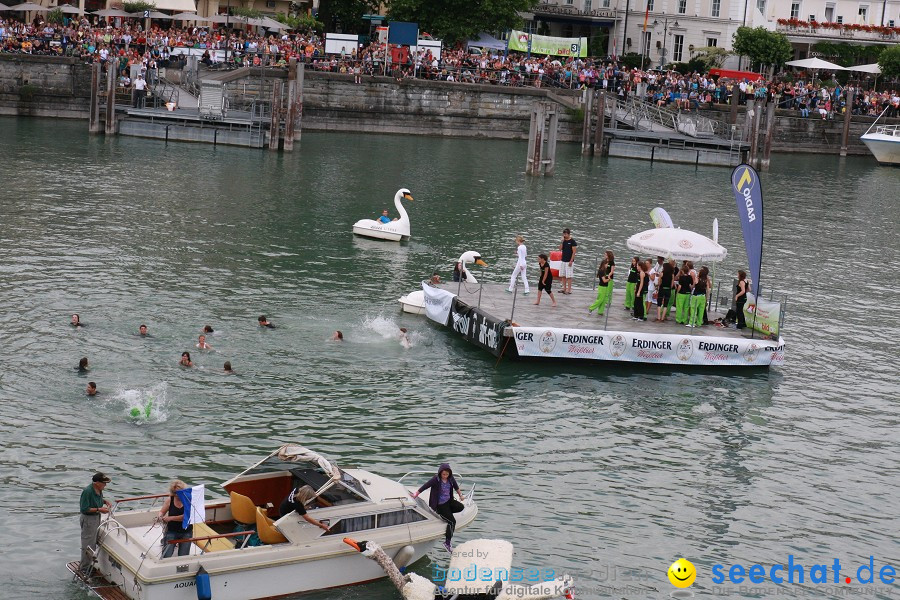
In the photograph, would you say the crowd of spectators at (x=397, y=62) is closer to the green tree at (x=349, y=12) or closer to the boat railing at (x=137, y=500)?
the green tree at (x=349, y=12)

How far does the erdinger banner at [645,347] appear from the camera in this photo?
29.6 metres

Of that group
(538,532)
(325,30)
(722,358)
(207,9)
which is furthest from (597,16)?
(538,532)

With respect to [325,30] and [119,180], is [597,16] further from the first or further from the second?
[119,180]

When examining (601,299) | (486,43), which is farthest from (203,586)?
(486,43)

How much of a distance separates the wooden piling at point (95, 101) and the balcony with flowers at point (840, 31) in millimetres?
58190

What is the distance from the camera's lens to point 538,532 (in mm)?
20797

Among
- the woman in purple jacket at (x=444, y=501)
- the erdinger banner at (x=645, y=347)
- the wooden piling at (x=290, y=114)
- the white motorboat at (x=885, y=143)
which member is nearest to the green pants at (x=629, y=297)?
the erdinger banner at (x=645, y=347)

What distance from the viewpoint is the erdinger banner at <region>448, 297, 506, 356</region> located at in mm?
29778

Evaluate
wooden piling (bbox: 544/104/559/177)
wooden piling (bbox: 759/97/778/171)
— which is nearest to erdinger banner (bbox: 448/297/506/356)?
wooden piling (bbox: 544/104/559/177)

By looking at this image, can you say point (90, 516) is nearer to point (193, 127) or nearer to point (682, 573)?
point (682, 573)

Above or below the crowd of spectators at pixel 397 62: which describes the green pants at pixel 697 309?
below

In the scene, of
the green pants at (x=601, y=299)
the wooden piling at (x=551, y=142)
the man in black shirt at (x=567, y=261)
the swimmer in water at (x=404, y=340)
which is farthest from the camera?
the wooden piling at (x=551, y=142)

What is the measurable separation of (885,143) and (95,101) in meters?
49.5

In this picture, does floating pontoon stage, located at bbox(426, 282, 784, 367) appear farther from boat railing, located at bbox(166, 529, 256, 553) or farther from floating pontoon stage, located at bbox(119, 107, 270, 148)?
floating pontoon stage, located at bbox(119, 107, 270, 148)
